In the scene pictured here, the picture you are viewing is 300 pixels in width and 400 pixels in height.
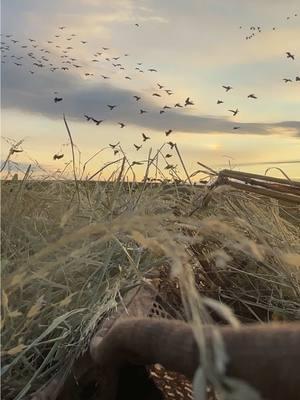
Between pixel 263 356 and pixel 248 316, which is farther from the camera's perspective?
pixel 248 316

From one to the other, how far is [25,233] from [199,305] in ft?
1.79

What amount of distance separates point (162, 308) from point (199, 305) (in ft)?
1.79

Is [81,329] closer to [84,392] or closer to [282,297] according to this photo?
[84,392]

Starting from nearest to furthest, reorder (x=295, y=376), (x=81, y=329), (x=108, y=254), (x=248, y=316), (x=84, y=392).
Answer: (x=295, y=376)
(x=84, y=392)
(x=81, y=329)
(x=108, y=254)
(x=248, y=316)

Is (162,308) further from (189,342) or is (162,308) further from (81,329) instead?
(189,342)

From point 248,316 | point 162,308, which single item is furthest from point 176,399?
point 248,316

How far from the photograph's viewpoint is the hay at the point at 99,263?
0.82m

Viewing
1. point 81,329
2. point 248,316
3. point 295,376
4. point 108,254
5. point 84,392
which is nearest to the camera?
point 295,376

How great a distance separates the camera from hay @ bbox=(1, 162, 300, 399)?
0.82 metres

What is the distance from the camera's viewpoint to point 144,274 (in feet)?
3.22

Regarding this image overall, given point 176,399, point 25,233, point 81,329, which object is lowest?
point 176,399

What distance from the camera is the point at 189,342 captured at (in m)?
0.45

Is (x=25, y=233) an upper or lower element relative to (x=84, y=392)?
upper

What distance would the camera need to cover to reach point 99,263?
37.5 inches
